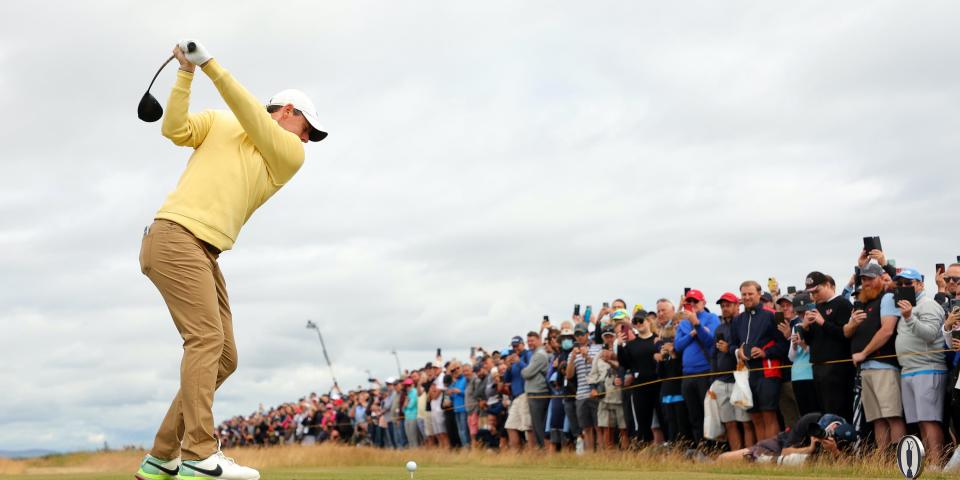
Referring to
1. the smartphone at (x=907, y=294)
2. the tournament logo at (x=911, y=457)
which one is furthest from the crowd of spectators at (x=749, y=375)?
the tournament logo at (x=911, y=457)

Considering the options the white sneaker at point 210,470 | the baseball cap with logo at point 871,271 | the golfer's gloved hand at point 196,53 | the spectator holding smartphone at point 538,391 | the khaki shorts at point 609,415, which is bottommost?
the white sneaker at point 210,470

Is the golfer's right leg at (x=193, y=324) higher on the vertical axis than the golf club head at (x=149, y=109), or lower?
lower

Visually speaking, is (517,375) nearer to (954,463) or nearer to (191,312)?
(954,463)

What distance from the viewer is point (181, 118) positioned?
702 centimetres

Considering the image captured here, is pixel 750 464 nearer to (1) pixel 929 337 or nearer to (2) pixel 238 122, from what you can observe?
(1) pixel 929 337

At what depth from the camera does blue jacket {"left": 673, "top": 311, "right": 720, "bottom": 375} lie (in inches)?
678

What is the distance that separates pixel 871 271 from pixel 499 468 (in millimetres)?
5842

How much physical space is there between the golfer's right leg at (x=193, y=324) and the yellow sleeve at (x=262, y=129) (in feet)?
2.46

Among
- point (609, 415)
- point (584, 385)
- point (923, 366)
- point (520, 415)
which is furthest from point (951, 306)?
point (520, 415)

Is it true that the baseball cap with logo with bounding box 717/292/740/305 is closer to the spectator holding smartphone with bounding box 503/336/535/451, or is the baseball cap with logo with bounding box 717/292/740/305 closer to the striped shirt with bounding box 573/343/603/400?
the striped shirt with bounding box 573/343/603/400

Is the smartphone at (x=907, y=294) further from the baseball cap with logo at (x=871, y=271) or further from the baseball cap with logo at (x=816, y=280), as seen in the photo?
the baseball cap with logo at (x=816, y=280)

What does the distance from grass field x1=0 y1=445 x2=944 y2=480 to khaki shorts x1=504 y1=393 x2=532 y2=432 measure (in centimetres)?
117

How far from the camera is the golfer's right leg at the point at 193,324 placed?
6.91 metres

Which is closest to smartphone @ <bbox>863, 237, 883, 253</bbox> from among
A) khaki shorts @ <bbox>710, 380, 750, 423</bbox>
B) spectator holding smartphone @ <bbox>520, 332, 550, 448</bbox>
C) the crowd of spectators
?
the crowd of spectators
